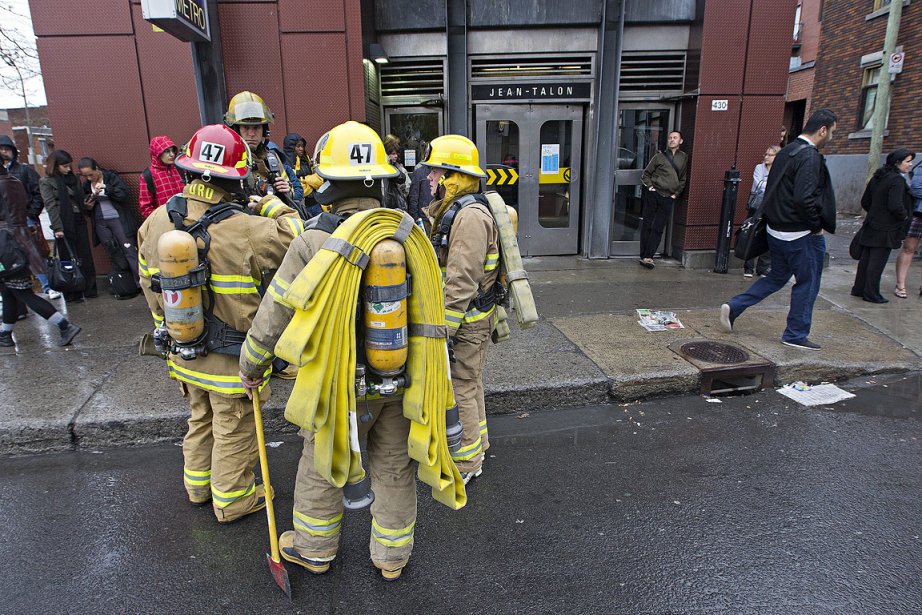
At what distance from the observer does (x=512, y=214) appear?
3.47 m

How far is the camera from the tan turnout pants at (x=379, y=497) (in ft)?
8.25

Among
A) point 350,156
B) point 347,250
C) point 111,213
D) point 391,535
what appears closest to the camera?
point 347,250

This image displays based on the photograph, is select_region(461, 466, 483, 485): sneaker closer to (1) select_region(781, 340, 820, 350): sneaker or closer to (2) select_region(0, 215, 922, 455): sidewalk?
(2) select_region(0, 215, 922, 455): sidewalk

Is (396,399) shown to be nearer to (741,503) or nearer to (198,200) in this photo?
(198,200)

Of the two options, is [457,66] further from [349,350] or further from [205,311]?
[349,350]

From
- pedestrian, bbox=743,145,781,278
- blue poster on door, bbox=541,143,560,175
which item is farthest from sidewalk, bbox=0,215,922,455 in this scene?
blue poster on door, bbox=541,143,560,175

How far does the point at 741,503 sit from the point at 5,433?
15.6 feet

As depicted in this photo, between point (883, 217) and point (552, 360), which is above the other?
point (883, 217)

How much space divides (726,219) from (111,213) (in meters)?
8.18

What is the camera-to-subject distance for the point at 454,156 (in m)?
3.31

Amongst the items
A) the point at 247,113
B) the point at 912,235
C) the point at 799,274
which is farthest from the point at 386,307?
the point at 912,235

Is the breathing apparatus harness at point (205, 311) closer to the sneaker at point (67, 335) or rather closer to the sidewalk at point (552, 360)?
the sidewalk at point (552, 360)

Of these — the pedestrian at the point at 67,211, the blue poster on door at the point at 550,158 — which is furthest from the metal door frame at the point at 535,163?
the pedestrian at the point at 67,211

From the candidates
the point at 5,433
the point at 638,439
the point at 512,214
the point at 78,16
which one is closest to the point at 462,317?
the point at 512,214
